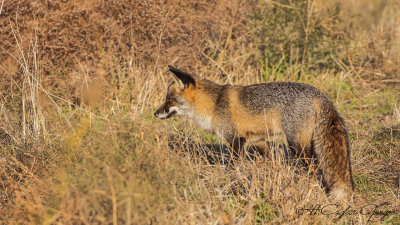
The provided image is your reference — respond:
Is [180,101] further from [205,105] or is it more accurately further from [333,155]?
[333,155]

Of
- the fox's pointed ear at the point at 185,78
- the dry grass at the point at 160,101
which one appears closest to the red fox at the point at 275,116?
the fox's pointed ear at the point at 185,78

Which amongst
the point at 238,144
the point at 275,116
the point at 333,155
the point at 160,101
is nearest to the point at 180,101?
the point at 238,144

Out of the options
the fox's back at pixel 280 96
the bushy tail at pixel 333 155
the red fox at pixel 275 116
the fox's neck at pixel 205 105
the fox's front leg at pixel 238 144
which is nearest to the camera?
the bushy tail at pixel 333 155

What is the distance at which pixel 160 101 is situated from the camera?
838 centimetres

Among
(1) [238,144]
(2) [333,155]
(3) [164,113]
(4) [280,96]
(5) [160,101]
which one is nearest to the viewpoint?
(2) [333,155]

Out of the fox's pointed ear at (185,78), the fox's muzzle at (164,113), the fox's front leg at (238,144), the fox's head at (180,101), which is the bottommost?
the fox's front leg at (238,144)

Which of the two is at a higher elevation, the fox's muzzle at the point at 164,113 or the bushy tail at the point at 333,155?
the bushy tail at the point at 333,155

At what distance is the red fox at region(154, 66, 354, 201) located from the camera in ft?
16.1

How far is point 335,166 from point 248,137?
1444mm

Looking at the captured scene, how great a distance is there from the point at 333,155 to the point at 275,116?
104 cm

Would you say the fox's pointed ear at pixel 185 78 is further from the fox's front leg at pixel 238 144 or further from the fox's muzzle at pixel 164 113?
the fox's front leg at pixel 238 144

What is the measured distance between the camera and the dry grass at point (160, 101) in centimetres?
390

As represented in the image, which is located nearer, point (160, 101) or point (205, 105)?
point (205, 105)

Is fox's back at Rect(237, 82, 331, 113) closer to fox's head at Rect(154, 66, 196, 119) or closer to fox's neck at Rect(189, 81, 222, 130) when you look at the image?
fox's neck at Rect(189, 81, 222, 130)
